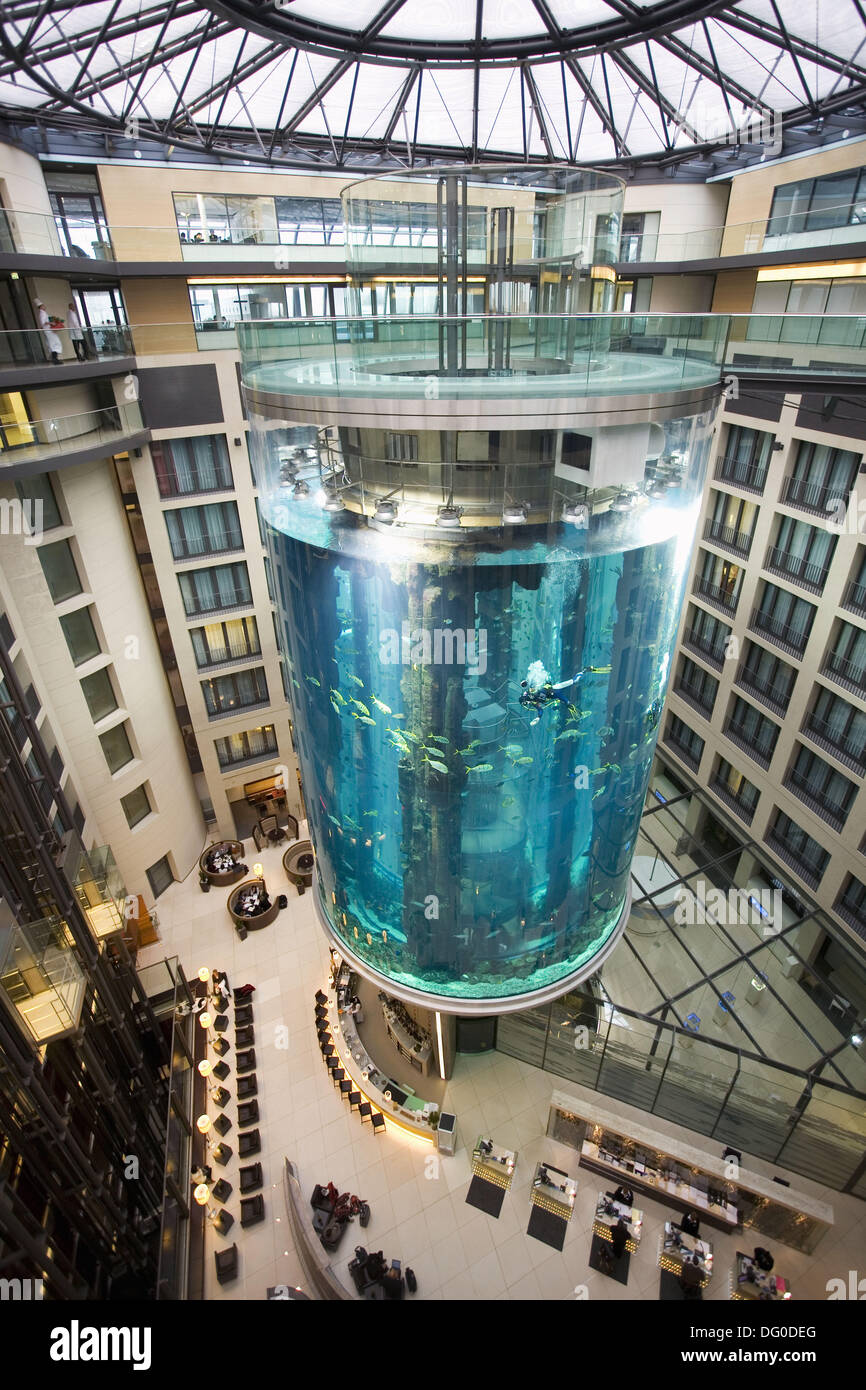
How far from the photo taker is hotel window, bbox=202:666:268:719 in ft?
68.8

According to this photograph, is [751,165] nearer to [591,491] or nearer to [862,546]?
[862,546]

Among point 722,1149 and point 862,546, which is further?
point 862,546

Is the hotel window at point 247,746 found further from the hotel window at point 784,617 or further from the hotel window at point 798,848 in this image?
the hotel window at point 798,848

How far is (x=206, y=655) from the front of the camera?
800 inches

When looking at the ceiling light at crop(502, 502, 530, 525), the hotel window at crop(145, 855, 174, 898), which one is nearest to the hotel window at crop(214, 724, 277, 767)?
the hotel window at crop(145, 855, 174, 898)

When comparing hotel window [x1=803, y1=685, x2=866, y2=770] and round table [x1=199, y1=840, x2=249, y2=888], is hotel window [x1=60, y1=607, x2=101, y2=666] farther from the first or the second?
hotel window [x1=803, y1=685, x2=866, y2=770]

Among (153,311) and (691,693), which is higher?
(153,311)

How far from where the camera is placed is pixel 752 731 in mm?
19266

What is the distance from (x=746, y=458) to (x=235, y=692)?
1659 cm

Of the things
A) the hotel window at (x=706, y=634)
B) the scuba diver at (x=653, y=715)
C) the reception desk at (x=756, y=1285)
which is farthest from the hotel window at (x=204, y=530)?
the reception desk at (x=756, y=1285)

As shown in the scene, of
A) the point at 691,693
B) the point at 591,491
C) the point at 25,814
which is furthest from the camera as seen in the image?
the point at 691,693

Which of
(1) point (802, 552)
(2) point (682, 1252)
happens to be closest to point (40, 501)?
(1) point (802, 552)
